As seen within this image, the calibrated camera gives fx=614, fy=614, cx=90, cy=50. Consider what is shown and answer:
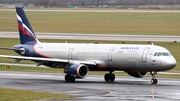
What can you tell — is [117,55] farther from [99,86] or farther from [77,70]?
[99,86]

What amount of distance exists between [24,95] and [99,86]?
8837mm

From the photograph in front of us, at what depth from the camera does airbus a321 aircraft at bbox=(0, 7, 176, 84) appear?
159ft

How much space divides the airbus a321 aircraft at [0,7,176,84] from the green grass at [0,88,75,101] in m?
9.26

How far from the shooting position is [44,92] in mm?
40719

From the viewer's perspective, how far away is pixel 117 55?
50.1 m

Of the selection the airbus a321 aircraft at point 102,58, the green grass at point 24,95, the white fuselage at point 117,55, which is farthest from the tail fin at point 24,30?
the green grass at point 24,95

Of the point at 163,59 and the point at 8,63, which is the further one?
the point at 8,63

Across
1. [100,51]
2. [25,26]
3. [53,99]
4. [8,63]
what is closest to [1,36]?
[8,63]

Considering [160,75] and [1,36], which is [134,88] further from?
[1,36]

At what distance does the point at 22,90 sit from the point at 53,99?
6436 mm

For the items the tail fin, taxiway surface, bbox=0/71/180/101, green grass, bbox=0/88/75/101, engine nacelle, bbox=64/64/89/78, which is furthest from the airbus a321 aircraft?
green grass, bbox=0/88/75/101

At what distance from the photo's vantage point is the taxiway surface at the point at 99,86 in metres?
37.6

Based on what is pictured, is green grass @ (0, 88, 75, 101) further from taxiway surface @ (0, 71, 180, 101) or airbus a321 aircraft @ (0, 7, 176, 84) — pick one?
airbus a321 aircraft @ (0, 7, 176, 84)

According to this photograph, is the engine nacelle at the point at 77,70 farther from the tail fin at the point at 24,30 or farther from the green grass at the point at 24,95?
the tail fin at the point at 24,30
